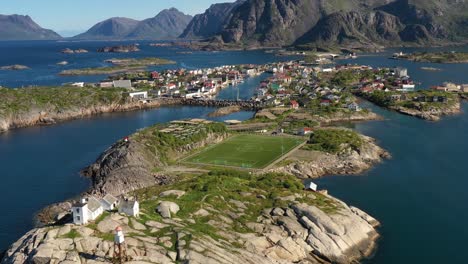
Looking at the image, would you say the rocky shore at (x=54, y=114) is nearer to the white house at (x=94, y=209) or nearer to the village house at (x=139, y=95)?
the village house at (x=139, y=95)

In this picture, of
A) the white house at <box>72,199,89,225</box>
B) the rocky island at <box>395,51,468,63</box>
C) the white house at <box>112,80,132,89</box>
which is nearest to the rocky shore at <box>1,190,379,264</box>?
the white house at <box>72,199,89,225</box>

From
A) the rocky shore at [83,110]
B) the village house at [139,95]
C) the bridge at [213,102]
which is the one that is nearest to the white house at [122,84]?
the village house at [139,95]

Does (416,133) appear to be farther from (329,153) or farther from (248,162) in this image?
(248,162)

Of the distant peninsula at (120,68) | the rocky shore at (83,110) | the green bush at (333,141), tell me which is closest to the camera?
the green bush at (333,141)

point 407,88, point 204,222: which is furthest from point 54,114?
point 407,88

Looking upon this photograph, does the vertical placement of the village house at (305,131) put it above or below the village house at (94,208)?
below

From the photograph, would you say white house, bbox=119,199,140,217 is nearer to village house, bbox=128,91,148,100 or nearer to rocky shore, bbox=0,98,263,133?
rocky shore, bbox=0,98,263,133

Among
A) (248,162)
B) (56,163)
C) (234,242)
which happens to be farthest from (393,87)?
(234,242)
